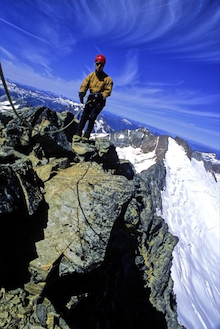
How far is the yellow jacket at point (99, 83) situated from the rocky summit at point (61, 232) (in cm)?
406

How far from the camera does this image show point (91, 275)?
14.0m

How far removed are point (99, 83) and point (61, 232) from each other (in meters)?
11.0

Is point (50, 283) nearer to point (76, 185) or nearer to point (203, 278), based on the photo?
point (76, 185)

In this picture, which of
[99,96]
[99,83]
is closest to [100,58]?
[99,83]

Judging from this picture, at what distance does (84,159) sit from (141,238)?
506 inches

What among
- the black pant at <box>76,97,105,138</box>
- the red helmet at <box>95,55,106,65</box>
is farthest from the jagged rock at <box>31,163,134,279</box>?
the red helmet at <box>95,55,106,65</box>

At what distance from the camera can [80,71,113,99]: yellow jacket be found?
671 inches

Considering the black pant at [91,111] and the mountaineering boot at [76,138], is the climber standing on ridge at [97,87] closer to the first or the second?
the black pant at [91,111]

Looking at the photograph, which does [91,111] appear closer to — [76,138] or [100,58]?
[76,138]

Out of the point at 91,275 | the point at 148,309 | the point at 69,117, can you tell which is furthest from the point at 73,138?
the point at 148,309

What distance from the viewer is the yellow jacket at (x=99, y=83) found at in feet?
55.9

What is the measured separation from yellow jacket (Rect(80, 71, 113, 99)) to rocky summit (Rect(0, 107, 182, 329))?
406cm

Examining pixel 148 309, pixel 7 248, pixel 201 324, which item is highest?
pixel 7 248

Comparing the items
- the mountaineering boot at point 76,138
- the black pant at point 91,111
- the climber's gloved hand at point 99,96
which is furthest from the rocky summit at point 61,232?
the climber's gloved hand at point 99,96
